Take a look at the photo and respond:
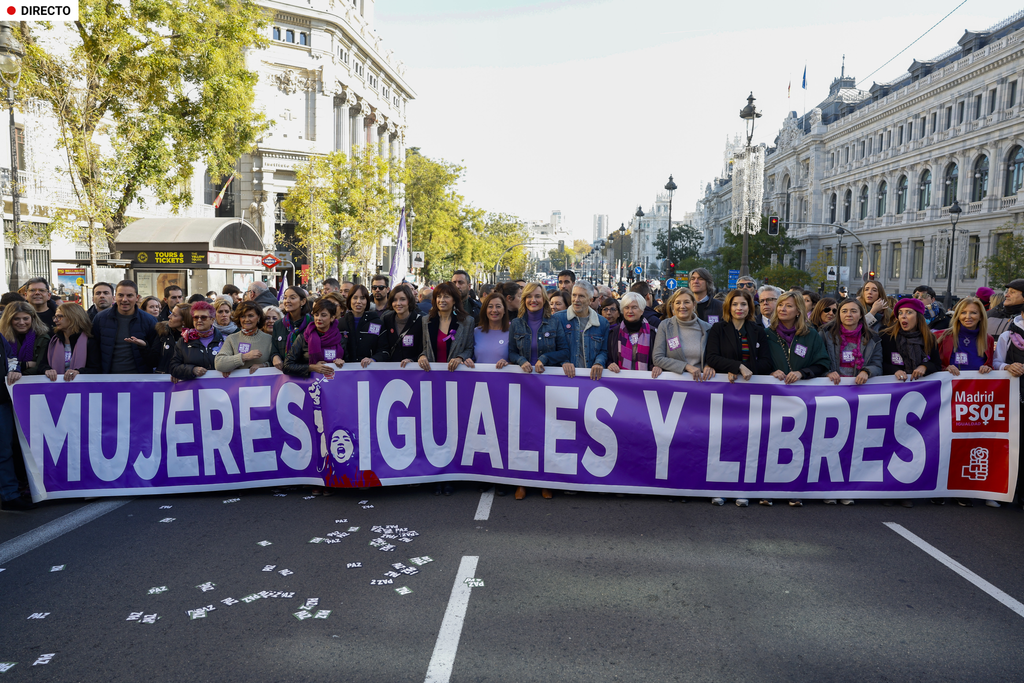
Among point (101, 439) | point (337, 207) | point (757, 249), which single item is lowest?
point (101, 439)

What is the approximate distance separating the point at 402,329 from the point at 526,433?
172 centimetres

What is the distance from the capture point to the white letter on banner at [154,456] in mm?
6871

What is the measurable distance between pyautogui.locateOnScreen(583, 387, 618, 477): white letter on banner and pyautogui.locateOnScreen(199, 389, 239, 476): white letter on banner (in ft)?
10.9

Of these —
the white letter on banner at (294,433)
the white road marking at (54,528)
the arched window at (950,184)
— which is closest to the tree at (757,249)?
the arched window at (950,184)

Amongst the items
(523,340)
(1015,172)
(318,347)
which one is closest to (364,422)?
(318,347)

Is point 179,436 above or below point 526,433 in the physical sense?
below

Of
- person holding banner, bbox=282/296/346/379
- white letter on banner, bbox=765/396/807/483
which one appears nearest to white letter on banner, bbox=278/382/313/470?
person holding banner, bbox=282/296/346/379

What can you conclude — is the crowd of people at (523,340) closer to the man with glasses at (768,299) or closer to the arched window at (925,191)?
the man with glasses at (768,299)

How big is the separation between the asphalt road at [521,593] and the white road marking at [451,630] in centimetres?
2

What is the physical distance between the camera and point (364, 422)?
6.91 m

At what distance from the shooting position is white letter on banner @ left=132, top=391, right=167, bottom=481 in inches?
271

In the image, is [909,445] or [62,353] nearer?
[909,445]

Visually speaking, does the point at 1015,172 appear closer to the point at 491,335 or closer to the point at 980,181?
the point at 980,181

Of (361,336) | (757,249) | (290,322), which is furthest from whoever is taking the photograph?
(757,249)
